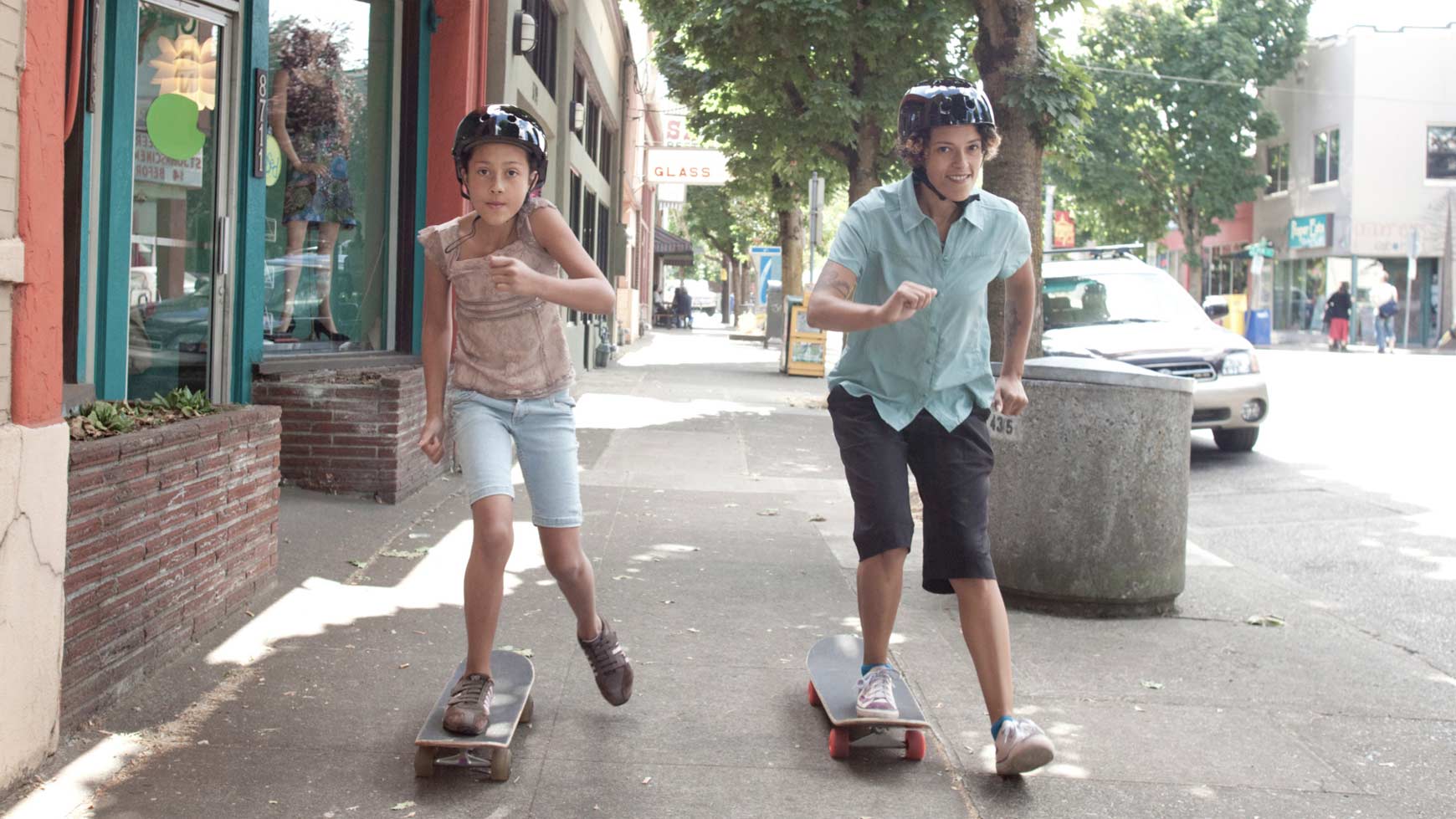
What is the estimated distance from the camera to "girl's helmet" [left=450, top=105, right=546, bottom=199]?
4008 millimetres

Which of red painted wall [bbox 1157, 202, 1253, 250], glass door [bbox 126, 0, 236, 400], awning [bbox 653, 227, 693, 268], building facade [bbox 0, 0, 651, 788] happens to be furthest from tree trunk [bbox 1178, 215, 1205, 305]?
glass door [bbox 126, 0, 236, 400]

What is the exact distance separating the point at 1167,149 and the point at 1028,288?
4501 cm

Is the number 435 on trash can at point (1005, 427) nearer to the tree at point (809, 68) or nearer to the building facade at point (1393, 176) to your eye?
the tree at point (809, 68)

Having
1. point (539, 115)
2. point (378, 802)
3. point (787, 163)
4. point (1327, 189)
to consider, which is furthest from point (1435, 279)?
point (378, 802)

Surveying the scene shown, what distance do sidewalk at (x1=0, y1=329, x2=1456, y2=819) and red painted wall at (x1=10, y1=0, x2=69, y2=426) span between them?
38.6 inches

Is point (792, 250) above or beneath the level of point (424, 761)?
above

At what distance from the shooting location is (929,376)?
4.16 meters

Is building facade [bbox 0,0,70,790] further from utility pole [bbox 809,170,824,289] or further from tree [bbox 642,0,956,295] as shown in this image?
utility pole [bbox 809,170,824,289]

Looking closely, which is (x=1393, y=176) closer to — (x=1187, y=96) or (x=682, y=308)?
(x=1187, y=96)

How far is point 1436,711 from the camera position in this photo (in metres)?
4.98

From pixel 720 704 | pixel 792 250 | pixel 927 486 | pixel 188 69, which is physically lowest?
pixel 720 704

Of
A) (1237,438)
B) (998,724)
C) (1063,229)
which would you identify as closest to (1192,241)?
(1063,229)

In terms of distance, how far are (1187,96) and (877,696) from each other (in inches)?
1795

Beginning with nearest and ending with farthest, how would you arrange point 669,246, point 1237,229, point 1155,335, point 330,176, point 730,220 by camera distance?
point 330,176 < point 1155,335 < point 1237,229 < point 669,246 < point 730,220
